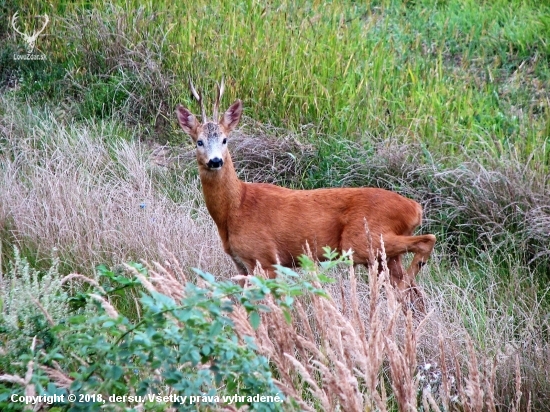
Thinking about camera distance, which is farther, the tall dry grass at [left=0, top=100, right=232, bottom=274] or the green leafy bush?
the tall dry grass at [left=0, top=100, right=232, bottom=274]

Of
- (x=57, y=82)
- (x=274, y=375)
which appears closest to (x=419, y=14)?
(x=57, y=82)

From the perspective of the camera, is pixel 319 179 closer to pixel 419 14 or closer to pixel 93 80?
pixel 93 80

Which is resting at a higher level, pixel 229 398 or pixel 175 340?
pixel 175 340

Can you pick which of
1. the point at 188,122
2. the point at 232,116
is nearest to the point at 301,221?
the point at 232,116

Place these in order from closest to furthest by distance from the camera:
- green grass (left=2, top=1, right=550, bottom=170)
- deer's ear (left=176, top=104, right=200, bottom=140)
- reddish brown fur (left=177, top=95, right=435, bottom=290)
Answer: reddish brown fur (left=177, top=95, right=435, bottom=290), deer's ear (left=176, top=104, right=200, bottom=140), green grass (left=2, top=1, right=550, bottom=170)

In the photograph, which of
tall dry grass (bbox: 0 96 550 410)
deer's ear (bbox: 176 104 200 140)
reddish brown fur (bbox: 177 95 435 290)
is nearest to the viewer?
tall dry grass (bbox: 0 96 550 410)

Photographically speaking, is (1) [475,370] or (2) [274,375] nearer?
(1) [475,370]

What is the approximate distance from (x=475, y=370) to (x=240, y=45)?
6.14 metres

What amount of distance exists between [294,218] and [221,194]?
52 centimetres

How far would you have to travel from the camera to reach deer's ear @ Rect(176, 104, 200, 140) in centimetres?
610

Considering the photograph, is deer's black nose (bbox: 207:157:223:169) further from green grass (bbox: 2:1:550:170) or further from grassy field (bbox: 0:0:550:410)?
green grass (bbox: 2:1:550:170)

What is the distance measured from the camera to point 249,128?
8117 millimetres

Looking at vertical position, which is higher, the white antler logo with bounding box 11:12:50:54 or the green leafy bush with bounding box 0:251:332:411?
the green leafy bush with bounding box 0:251:332:411

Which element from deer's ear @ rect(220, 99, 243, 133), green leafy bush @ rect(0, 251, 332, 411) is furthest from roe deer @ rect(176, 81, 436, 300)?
green leafy bush @ rect(0, 251, 332, 411)
